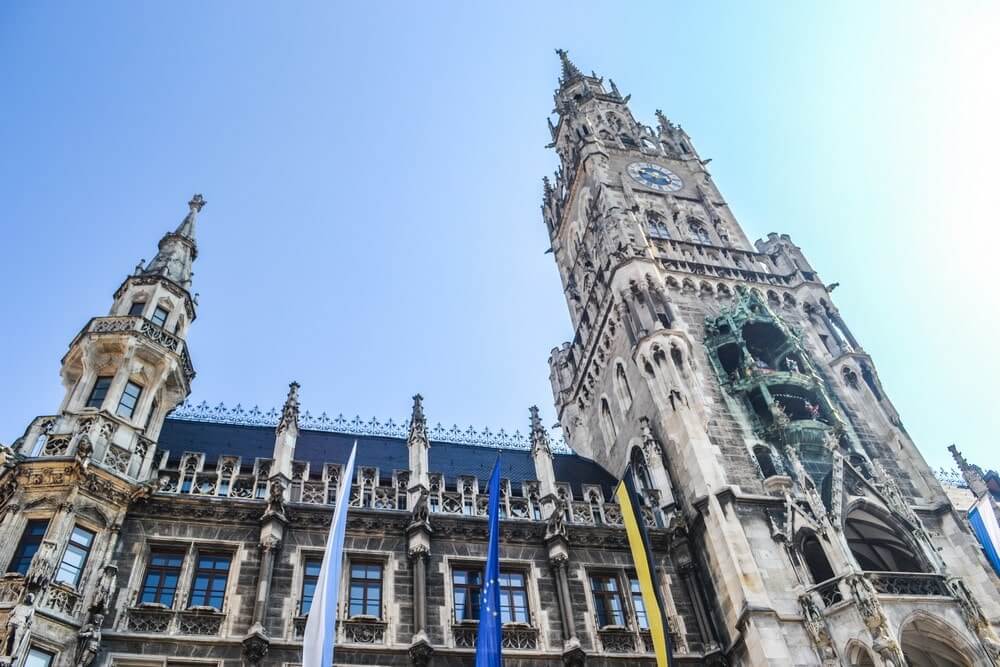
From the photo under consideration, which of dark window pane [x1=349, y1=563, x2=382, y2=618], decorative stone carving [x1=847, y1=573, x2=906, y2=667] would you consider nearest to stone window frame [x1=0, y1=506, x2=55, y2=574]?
dark window pane [x1=349, y1=563, x2=382, y2=618]

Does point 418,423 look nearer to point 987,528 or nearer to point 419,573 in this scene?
point 419,573

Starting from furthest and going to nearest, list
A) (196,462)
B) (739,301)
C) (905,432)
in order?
(739,301)
(905,432)
(196,462)

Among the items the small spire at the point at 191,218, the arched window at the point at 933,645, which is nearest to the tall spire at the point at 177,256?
the small spire at the point at 191,218

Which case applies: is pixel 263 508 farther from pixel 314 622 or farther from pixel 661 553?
pixel 661 553

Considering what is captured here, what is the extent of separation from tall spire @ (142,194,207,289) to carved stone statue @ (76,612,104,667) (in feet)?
42.5

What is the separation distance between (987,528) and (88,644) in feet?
83.6

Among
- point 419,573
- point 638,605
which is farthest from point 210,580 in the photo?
point 638,605

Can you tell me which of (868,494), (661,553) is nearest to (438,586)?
(661,553)

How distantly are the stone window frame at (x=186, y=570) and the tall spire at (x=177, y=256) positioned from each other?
10308 millimetres

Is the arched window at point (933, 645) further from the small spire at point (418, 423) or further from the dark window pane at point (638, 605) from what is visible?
the small spire at point (418, 423)

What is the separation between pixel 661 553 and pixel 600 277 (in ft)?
48.5

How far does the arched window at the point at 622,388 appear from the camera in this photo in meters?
31.9

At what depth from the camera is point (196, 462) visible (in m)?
23.6

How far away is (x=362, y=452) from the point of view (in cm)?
2942
